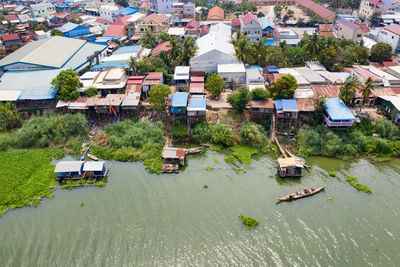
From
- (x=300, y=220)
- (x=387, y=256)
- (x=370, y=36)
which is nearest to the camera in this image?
(x=387, y=256)

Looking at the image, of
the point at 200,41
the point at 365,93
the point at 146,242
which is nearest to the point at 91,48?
the point at 200,41

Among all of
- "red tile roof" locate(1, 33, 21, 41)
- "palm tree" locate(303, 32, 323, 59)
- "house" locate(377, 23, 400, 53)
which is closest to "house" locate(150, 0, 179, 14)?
"red tile roof" locate(1, 33, 21, 41)

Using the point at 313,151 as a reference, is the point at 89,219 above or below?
below

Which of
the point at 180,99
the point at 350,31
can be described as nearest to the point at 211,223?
the point at 180,99

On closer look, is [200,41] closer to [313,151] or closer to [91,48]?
[91,48]

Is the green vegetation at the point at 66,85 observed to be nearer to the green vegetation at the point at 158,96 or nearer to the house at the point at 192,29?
the green vegetation at the point at 158,96
